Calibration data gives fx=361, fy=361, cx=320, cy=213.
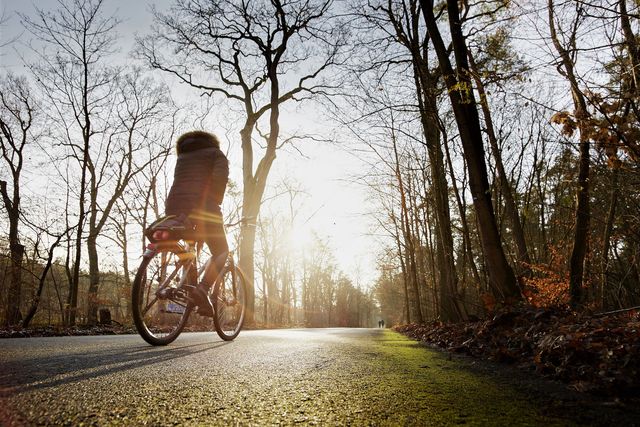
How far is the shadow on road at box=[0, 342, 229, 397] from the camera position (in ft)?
5.40

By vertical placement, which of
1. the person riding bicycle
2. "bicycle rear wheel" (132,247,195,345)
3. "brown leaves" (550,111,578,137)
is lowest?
"bicycle rear wheel" (132,247,195,345)

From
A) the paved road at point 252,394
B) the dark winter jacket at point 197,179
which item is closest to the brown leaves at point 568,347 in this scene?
the paved road at point 252,394

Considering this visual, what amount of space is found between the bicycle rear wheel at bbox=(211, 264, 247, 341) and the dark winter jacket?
3.39 ft

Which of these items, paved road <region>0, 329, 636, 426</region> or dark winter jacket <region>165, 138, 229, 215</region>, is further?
dark winter jacket <region>165, 138, 229, 215</region>

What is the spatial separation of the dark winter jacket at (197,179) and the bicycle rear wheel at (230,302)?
1.03 m

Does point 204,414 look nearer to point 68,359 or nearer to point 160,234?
point 68,359

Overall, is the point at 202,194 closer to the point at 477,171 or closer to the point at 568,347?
the point at 568,347

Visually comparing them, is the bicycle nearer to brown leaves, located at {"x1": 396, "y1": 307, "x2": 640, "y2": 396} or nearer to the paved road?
the paved road

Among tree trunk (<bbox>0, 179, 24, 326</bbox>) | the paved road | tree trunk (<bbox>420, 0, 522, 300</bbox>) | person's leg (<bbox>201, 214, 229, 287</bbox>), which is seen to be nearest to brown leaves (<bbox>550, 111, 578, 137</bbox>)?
tree trunk (<bbox>420, 0, 522, 300</bbox>)

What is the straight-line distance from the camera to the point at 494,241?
5.27 m

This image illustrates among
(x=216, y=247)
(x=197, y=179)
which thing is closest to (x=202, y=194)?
(x=197, y=179)

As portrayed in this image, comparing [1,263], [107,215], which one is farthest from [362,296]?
[1,263]

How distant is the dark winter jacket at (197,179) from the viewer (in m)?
3.73

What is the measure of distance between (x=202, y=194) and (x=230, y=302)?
1.77m
